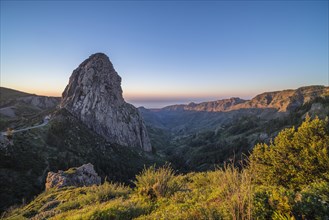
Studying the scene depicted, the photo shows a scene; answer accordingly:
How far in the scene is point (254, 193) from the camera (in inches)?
219

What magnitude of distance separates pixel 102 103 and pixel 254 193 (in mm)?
112910

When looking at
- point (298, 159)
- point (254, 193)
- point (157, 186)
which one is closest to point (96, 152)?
point (157, 186)

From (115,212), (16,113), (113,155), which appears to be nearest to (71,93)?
(16,113)

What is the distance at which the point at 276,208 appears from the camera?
4844mm

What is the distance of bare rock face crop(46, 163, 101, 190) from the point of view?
2152cm

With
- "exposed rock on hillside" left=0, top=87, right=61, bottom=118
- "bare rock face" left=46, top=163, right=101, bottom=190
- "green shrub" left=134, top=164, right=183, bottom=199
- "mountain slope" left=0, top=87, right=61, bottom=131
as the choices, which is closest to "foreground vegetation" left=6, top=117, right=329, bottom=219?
"green shrub" left=134, top=164, right=183, bottom=199

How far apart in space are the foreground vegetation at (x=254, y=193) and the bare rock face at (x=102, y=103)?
310 ft

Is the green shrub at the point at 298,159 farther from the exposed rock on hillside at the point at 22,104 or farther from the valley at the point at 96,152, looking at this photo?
the exposed rock on hillside at the point at 22,104

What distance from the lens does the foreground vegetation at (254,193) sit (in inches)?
187

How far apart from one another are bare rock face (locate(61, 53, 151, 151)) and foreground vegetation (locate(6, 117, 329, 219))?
310 feet

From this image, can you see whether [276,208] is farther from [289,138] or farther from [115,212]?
[289,138]

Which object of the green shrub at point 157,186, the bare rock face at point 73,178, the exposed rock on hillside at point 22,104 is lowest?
the bare rock face at point 73,178

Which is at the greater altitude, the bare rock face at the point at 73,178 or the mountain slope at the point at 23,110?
the mountain slope at the point at 23,110

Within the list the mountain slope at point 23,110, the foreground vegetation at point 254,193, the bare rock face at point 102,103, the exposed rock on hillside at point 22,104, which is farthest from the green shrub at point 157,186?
the exposed rock on hillside at point 22,104
